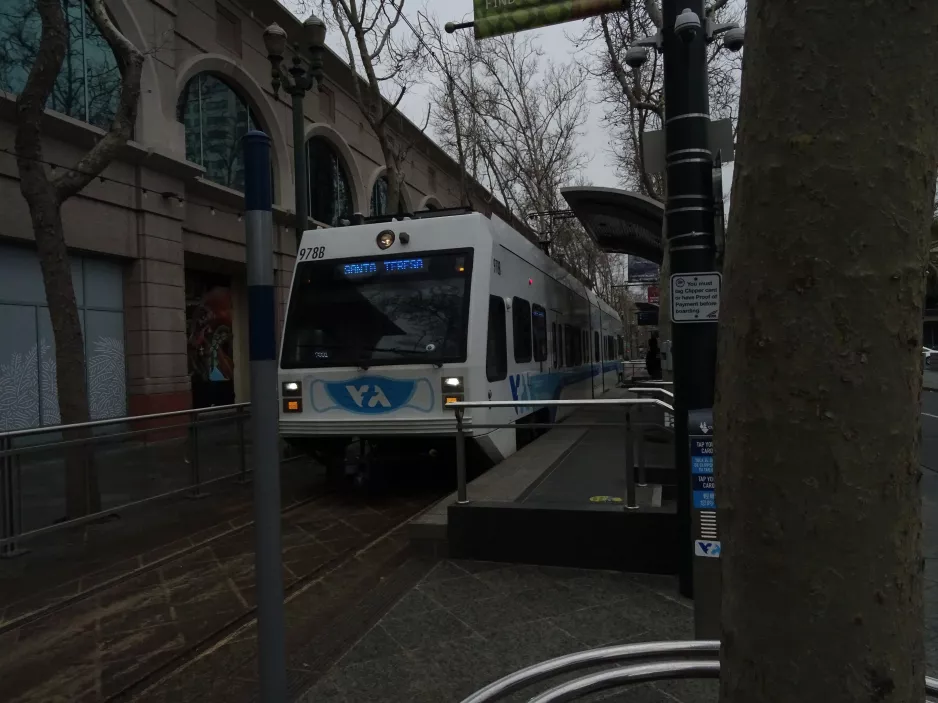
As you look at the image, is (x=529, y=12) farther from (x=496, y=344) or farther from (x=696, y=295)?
(x=496, y=344)

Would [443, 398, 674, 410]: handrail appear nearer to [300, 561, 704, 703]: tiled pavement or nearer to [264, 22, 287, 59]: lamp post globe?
[300, 561, 704, 703]: tiled pavement

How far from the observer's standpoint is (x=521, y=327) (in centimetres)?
947

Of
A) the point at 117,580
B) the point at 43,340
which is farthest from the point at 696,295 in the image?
the point at 43,340

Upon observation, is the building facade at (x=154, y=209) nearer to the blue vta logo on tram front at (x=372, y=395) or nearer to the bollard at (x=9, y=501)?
the blue vta logo on tram front at (x=372, y=395)

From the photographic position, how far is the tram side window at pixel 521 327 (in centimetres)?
904

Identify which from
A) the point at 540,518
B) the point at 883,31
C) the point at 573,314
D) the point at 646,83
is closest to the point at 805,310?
the point at 883,31

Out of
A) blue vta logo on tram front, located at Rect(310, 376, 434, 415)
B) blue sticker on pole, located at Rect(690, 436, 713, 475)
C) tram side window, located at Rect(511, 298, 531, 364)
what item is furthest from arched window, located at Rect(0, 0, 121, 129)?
blue sticker on pole, located at Rect(690, 436, 713, 475)

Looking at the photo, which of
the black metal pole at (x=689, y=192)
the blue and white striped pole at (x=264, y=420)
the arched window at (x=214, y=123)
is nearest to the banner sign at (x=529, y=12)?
the black metal pole at (x=689, y=192)

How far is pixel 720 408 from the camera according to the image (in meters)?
1.51

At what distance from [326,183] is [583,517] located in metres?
18.0

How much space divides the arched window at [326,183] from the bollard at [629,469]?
51.6ft

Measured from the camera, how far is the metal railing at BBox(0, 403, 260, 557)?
242 inches

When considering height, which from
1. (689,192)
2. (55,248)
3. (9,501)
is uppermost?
(55,248)

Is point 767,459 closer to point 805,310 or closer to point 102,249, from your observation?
point 805,310
